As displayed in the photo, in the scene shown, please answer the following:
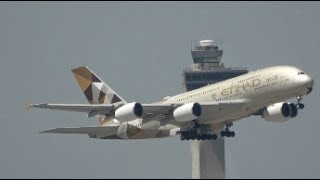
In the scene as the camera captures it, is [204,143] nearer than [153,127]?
No

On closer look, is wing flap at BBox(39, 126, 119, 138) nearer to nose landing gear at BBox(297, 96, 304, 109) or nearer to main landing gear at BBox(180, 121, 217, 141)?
main landing gear at BBox(180, 121, 217, 141)

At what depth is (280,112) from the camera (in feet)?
370

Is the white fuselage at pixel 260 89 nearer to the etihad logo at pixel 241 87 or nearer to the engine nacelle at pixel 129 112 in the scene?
the etihad logo at pixel 241 87

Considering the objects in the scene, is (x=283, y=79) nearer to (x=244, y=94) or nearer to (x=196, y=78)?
(x=244, y=94)

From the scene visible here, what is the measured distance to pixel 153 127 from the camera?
116 meters

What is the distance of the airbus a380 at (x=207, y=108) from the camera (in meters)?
108

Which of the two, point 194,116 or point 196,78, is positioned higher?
point 196,78

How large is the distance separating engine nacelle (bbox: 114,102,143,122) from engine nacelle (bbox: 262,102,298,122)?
1207 cm

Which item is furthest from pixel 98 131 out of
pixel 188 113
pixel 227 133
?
pixel 227 133

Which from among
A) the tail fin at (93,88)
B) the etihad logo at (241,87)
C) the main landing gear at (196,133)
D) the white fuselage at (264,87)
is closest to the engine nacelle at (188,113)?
the white fuselage at (264,87)

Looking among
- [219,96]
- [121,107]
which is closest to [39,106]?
[121,107]

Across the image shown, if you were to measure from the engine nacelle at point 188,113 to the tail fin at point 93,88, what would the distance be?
12.7 m

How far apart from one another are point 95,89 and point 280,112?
21.9 meters

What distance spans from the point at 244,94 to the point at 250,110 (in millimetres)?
2008
